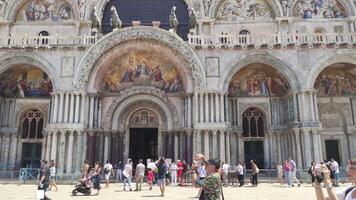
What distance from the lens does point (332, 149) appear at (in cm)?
2366

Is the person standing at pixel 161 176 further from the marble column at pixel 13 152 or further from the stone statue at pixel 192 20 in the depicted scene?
the marble column at pixel 13 152

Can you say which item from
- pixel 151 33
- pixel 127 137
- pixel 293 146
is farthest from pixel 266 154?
pixel 151 33

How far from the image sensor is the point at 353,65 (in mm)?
22469

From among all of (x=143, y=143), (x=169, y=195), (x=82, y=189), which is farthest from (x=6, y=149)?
(x=169, y=195)

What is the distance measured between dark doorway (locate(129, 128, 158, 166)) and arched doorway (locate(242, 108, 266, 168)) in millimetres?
6722

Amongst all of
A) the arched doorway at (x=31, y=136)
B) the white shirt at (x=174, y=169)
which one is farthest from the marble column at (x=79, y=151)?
the white shirt at (x=174, y=169)

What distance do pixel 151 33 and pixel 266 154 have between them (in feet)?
39.1

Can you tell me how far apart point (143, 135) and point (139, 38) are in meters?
7.22

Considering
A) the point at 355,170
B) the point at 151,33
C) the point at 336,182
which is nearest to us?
the point at 355,170

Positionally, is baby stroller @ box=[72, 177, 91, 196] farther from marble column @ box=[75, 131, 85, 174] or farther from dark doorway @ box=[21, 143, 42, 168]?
dark doorway @ box=[21, 143, 42, 168]

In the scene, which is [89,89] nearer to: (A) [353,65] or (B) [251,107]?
(B) [251,107]

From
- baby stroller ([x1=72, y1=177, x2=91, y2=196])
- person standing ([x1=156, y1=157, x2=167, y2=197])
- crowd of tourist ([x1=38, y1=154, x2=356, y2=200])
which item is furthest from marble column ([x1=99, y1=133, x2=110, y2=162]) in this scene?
person standing ([x1=156, y1=157, x2=167, y2=197])

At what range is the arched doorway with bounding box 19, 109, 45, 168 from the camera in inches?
941

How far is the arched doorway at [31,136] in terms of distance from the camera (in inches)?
941
